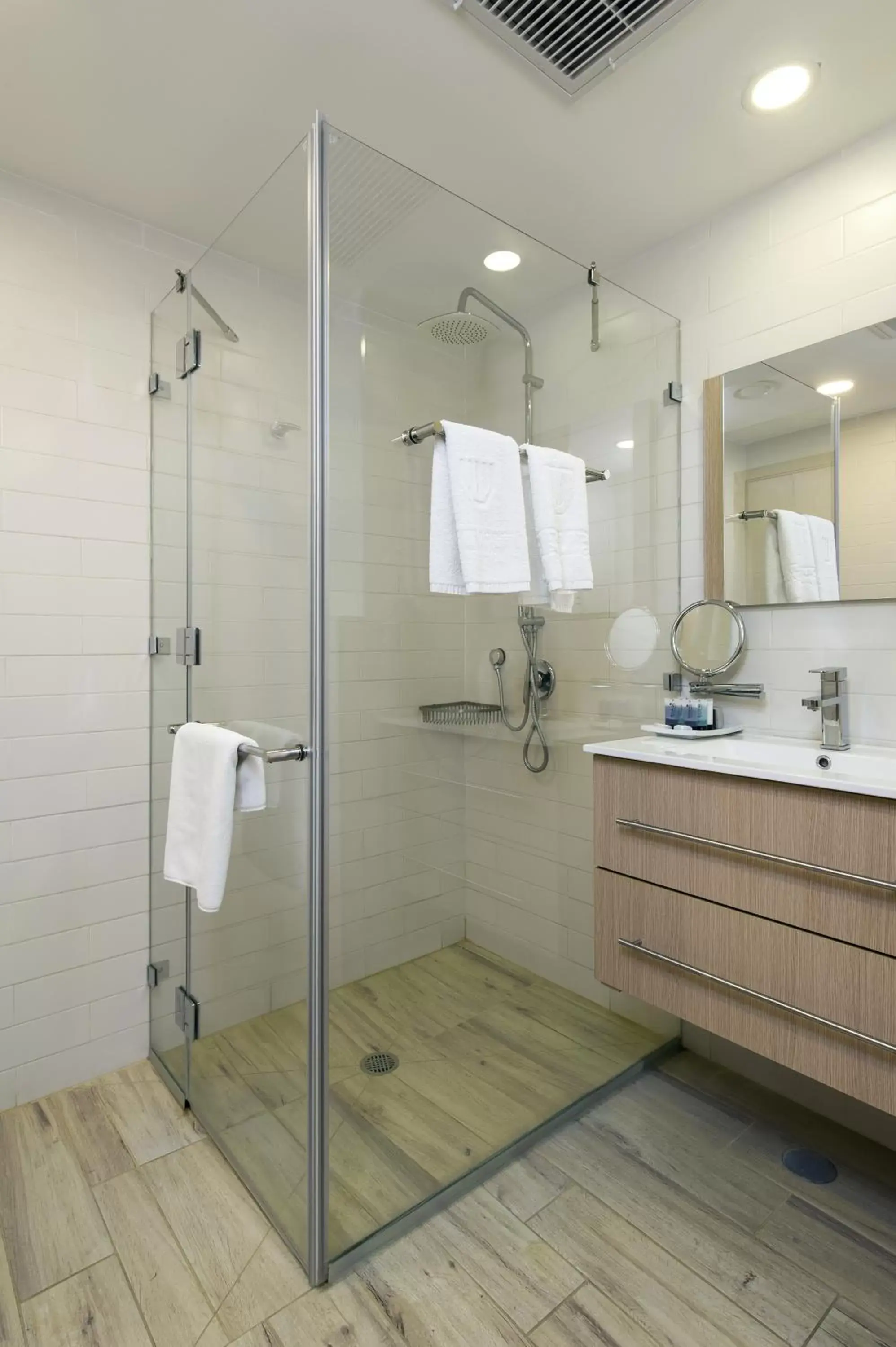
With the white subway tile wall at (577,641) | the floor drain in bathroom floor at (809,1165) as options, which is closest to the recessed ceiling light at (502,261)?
the white subway tile wall at (577,641)

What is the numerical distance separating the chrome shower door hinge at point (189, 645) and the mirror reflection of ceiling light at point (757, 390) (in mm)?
1631

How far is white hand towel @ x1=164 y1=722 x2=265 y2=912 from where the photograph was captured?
1523 millimetres

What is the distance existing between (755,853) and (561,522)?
2.86 feet

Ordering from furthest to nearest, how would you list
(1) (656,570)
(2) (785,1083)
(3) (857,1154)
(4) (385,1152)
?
1. (1) (656,570)
2. (2) (785,1083)
3. (3) (857,1154)
4. (4) (385,1152)

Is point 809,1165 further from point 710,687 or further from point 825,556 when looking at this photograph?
point 825,556

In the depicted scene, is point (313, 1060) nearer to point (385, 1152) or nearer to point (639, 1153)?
point (385, 1152)

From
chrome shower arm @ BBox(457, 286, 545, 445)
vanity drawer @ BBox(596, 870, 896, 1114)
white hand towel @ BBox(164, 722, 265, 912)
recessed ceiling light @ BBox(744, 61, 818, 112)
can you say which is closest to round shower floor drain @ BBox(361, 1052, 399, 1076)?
white hand towel @ BBox(164, 722, 265, 912)

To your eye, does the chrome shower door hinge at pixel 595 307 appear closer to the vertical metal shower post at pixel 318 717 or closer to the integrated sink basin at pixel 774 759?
the vertical metal shower post at pixel 318 717

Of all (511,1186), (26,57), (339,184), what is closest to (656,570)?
(339,184)

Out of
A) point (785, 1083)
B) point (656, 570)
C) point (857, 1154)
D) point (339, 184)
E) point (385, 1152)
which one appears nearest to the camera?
point (339, 184)

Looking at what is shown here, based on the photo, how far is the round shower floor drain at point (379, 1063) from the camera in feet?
4.81

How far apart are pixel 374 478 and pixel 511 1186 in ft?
5.30

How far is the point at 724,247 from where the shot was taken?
6.73 ft

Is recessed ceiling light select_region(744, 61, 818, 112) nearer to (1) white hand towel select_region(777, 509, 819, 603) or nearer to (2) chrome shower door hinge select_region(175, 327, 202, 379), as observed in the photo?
(1) white hand towel select_region(777, 509, 819, 603)
